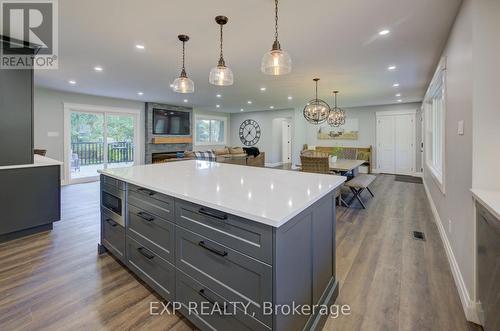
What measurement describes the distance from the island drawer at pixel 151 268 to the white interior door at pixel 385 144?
28.5ft

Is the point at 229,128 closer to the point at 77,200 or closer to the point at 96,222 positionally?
the point at 77,200

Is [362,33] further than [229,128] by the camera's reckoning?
No

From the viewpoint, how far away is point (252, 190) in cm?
167

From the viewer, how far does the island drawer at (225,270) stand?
1206 mm

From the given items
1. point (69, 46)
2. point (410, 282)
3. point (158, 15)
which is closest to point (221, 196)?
point (410, 282)

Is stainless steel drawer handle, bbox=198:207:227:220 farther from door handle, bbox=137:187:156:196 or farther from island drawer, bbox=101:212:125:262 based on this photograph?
island drawer, bbox=101:212:125:262

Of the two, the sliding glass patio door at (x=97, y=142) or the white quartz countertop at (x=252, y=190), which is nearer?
the white quartz countertop at (x=252, y=190)

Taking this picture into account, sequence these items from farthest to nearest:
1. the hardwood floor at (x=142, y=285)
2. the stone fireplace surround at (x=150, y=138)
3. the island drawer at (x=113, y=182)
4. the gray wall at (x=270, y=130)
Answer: the gray wall at (x=270, y=130)
the stone fireplace surround at (x=150, y=138)
the island drawer at (x=113, y=182)
the hardwood floor at (x=142, y=285)

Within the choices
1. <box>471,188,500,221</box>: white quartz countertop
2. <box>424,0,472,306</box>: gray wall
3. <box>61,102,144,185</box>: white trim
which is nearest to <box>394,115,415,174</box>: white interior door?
<box>424,0,472,306</box>: gray wall

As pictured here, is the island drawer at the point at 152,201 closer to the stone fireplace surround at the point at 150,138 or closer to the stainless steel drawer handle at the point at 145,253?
the stainless steel drawer handle at the point at 145,253

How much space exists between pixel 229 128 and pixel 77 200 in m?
7.85

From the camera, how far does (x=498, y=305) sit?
1289mm

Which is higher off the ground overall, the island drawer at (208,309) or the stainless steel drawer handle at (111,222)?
the stainless steel drawer handle at (111,222)

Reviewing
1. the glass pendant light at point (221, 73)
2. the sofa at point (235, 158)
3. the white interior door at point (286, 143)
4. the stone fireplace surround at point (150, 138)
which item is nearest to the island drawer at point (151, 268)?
the glass pendant light at point (221, 73)
